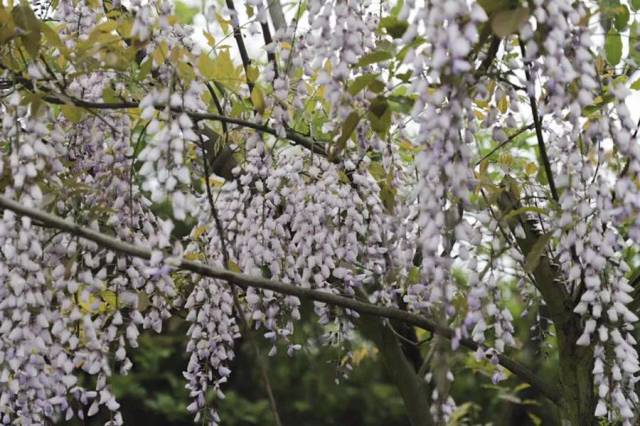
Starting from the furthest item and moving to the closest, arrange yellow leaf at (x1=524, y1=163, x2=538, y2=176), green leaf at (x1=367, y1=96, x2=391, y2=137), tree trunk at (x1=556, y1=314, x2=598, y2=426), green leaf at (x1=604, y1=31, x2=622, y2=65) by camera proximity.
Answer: yellow leaf at (x1=524, y1=163, x2=538, y2=176) → tree trunk at (x1=556, y1=314, x2=598, y2=426) → green leaf at (x1=604, y1=31, x2=622, y2=65) → green leaf at (x1=367, y1=96, x2=391, y2=137)

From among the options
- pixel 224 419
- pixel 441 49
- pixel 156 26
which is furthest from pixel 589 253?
pixel 224 419

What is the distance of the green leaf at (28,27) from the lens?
255 cm

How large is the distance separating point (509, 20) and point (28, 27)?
120 cm

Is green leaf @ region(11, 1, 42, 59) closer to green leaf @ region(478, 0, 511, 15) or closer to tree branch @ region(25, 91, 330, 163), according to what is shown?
tree branch @ region(25, 91, 330, 163)

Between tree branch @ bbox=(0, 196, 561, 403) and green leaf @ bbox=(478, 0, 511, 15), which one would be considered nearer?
green leaf @ bbox=(478, 0, 511, 15)

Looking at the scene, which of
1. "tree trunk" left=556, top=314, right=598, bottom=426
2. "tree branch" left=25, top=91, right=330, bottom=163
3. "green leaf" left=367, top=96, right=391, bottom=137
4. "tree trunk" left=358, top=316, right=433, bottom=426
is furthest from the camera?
"tree trunk" left=358, top=316, right=433, bottom=426

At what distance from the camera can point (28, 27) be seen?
8.36 ft

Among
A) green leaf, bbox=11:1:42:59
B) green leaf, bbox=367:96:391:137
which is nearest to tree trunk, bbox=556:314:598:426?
green leaf, bbox=367:96:391:137

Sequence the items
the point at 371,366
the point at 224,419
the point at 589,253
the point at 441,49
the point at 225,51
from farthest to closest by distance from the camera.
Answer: the point at 371,366 < the point at 224,419 < the point at 225,51 < the point at 589,253 < the point at 441,49

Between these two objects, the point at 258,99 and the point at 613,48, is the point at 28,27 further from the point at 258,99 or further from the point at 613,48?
the point at 613,48

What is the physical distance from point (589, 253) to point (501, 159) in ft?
2.89

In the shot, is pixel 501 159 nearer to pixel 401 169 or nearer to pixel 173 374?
pixel 401 169

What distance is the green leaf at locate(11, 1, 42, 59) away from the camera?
255cm

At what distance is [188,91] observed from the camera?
288 cm
